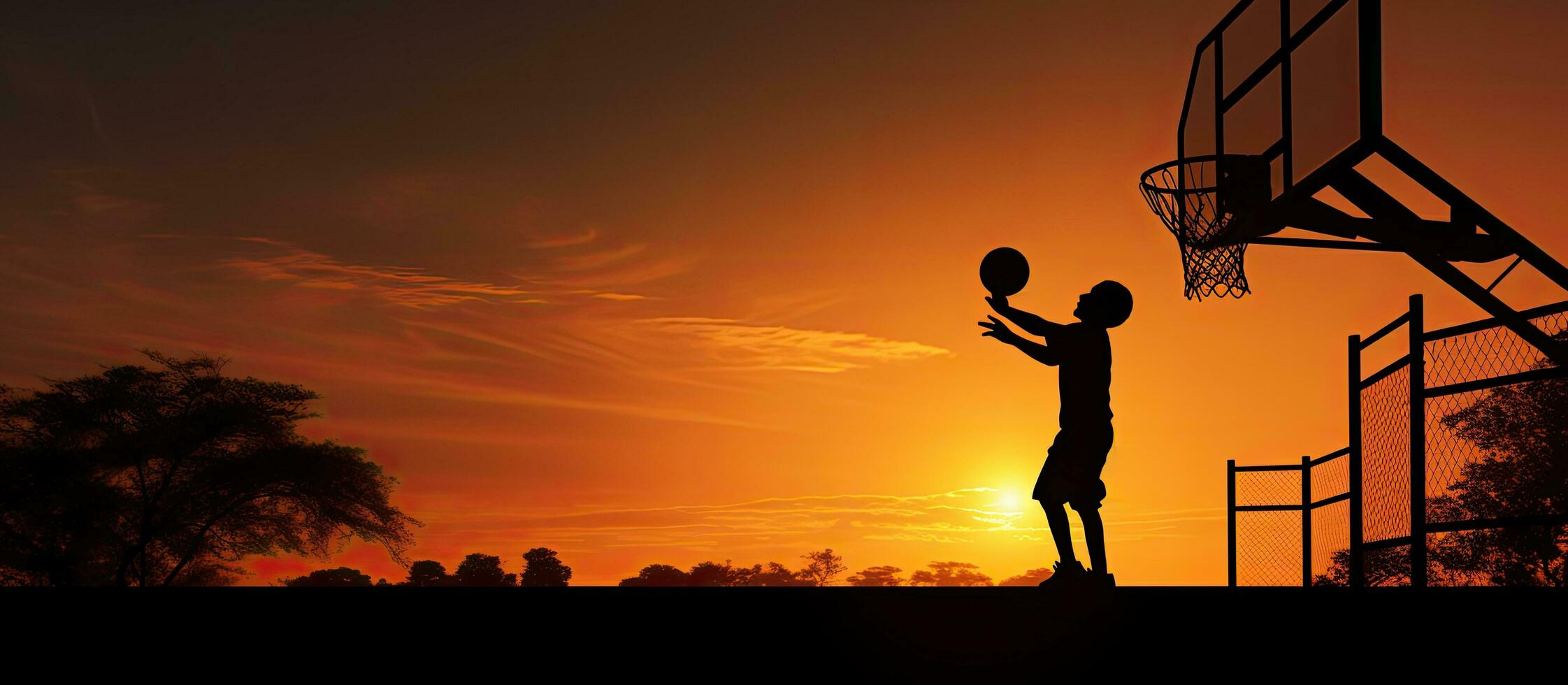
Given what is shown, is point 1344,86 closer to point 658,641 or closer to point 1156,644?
point 1156,644

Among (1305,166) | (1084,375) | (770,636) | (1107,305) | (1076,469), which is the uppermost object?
(1305,166)

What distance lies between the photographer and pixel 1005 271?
7.41m

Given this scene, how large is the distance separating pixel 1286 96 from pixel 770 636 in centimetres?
982

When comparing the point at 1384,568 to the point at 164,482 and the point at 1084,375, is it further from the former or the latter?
the point at 164,482

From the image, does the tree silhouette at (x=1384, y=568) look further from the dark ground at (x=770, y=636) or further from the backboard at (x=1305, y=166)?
the dark ground at (x=770, y=636)

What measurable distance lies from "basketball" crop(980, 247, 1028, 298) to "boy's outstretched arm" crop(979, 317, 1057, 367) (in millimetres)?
448

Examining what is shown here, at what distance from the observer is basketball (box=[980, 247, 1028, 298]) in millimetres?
7355

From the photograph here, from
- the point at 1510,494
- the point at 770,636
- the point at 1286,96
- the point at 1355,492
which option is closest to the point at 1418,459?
the point at 1355,492

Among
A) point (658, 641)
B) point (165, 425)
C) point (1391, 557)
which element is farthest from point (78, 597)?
point (165, 425)

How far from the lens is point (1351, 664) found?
515 cm

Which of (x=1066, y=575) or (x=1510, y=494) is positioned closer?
(x=1066, y=575)

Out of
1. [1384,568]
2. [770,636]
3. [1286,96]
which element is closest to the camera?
[770,636]

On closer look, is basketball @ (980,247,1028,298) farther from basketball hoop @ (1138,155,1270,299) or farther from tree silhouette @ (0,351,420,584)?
tree silhouette @ (0,351,420,584)

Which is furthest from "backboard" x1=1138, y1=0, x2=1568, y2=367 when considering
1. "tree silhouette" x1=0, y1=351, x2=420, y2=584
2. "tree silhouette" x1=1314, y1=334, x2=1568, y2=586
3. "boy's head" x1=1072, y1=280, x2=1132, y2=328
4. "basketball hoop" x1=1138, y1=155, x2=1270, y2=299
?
"tree silhouette" x1=0, y1=351, x2=420, y2=584
